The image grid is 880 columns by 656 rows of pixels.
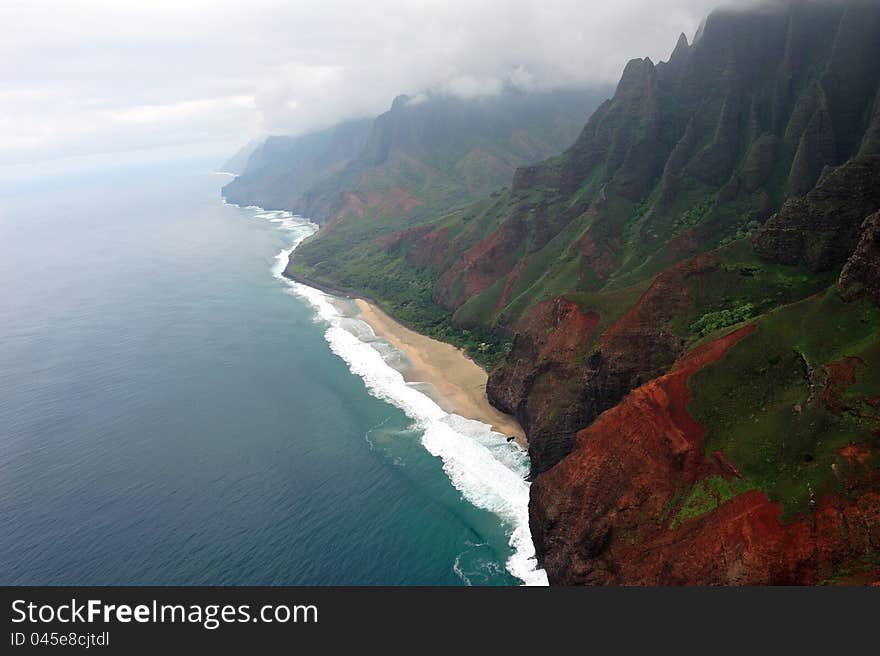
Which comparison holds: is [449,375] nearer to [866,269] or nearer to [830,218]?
[830,218]

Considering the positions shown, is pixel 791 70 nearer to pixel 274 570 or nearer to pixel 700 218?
pixel 700 218

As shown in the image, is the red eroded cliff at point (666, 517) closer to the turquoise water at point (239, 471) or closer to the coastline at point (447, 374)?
the turquoise water at point (239, 471)

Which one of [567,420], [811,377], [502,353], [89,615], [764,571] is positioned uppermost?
[89,615]

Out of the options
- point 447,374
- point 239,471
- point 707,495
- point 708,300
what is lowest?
point 447,374

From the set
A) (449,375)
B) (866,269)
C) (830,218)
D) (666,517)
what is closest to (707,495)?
(666,517)

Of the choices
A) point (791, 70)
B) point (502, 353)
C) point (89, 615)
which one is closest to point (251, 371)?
point (502, 353)
